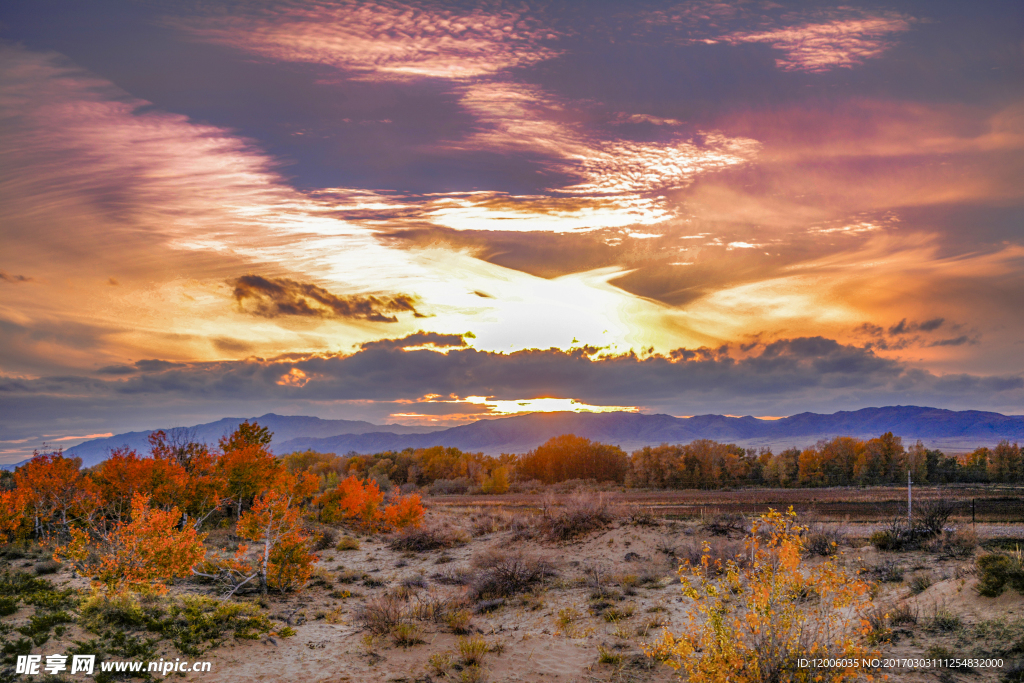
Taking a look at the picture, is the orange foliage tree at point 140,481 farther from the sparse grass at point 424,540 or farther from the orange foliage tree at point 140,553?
the orange foliage tree at point 140,553

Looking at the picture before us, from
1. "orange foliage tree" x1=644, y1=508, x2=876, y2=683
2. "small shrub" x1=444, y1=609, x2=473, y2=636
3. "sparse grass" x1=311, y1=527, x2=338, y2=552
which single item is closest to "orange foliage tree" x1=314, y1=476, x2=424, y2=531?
"sparse grass" x1=311, y1=527, x2=338, y2=552

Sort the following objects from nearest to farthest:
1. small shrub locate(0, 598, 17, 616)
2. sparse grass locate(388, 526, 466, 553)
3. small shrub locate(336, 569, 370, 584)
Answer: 1. small shrub locate(0, 598, 17, 616)
2. small shrub locate(336, 569, 370, 584)
3. sparse grass locate(388, 526, 466, 553)

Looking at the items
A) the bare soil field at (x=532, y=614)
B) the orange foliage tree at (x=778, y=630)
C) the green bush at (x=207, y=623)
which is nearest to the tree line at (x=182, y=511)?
the bare soil field at (x=532, y=614)

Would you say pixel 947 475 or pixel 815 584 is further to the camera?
pixel 947 475

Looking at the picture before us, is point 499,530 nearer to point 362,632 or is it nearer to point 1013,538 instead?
point 362,632

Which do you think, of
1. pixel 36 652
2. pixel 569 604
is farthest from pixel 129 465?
pixel 569 604

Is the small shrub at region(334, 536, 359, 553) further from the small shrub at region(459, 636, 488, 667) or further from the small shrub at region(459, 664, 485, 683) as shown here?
the small shrub at region(459, 664, 485, 683)

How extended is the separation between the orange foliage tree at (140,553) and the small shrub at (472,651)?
881 cm

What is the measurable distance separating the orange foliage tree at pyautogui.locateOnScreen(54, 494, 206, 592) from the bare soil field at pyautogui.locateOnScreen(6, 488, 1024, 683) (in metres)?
0.89

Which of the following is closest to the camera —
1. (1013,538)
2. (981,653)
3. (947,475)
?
(981,653)

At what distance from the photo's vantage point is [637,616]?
53.3 feet

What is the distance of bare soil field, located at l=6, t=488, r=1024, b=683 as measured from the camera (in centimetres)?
1202

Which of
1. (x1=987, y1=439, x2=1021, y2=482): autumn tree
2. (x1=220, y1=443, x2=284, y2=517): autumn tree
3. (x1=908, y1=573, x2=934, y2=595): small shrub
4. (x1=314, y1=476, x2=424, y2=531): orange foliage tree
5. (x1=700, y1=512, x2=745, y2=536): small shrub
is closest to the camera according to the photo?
(x1=908, y1=573, x2=934, y2=595): small shrub

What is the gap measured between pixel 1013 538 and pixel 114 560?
29.8 m
